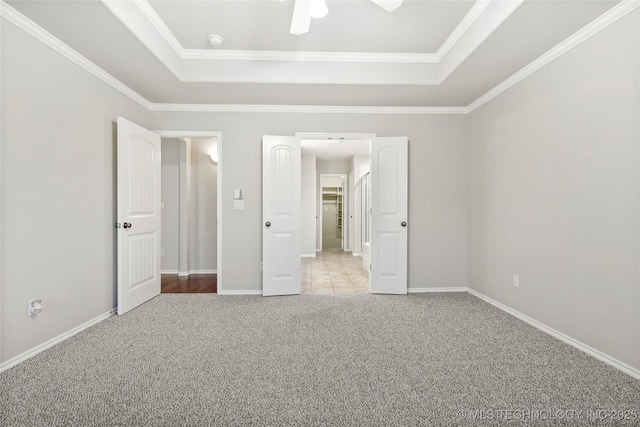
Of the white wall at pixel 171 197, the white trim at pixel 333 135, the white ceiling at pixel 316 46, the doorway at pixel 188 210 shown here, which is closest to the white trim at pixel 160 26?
the white ceiling at pixel 316 46

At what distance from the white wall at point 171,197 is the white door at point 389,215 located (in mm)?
3235

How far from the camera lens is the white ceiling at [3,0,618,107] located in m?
2.10

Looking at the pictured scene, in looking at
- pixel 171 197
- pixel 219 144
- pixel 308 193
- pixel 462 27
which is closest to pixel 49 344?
pixel 219 144

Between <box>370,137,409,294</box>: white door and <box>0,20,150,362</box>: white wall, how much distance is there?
297cm

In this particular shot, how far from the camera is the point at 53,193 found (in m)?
2.31

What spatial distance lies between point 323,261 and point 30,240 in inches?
191

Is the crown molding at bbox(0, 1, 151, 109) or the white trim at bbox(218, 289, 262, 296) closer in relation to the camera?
the crown molding at bbox(0, 1, 151, 109)

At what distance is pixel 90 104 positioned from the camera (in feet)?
8.83

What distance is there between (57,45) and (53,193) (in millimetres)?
1172

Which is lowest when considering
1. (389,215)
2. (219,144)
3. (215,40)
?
(389,215)

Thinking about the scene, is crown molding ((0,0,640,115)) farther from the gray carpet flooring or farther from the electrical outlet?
the gray carpet flooring

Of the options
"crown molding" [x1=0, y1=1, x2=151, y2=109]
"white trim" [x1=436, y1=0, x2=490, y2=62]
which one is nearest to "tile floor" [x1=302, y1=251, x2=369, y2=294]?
"white trim" [x1=436, y1=0, x2=490, y2=62]

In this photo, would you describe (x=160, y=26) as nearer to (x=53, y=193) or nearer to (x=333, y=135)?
(x=53, y=193)

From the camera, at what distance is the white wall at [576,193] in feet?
6.28
